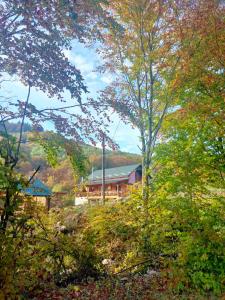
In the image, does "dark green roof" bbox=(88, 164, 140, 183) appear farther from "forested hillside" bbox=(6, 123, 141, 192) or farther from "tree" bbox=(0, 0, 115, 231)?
"tree" bbox=(0, 0, 115, 231)

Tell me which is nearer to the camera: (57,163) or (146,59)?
(57,163)

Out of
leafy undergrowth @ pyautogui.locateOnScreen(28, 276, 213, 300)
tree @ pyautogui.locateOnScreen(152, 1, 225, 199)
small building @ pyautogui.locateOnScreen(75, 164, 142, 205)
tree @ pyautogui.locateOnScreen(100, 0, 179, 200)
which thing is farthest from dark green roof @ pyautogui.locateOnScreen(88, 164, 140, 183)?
leafy undergrowth @ pyautogui.locateOnScreen(28, 276, 213, 300)

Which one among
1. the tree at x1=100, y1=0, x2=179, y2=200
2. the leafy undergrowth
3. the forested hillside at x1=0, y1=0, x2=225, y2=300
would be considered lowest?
the leafy undergrowth

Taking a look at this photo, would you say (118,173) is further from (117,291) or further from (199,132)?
(117,291)

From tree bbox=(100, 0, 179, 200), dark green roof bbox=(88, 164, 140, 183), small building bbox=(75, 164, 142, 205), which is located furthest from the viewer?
dark green roof bbox=(88, 164, 140, 183)

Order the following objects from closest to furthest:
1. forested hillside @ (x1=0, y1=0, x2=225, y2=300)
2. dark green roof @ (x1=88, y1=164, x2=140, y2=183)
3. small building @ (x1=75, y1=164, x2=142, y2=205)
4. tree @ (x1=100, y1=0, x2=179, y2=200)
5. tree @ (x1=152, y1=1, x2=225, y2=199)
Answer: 1. forested hillside @ (x1=0, y1=0, x2=225, y2=300)
2. tree @ (x1=152, y1=1, x2=225, y2=199)
3. tree @ (x1=100, y1=0, x2=179, y2=200)
4. small building @ (x1=75, y1=164, x2=142, y2=205)
5. dark green roof @ (x1=88, y1=164, x2=140, y2=183)

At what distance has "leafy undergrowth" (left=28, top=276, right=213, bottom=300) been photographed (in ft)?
15.8

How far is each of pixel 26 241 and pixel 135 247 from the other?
3.33 metres

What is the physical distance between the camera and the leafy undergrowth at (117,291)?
4.81 metres

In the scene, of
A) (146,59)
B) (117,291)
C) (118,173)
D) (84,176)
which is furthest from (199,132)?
(118,173)

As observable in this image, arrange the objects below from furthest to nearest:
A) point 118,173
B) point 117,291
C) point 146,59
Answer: point 118,173 < point 146,59 < point 117,291

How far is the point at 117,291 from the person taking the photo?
5.07 meters

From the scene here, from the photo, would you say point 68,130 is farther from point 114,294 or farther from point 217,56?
point 217,56

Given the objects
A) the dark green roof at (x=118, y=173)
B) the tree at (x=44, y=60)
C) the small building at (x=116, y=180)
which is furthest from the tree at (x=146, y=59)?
the dark green roof at (x=118, y=173)
